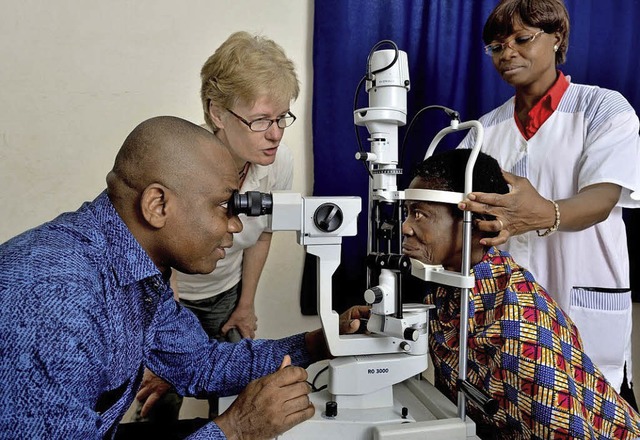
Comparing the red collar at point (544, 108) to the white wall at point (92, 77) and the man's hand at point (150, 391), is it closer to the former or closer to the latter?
the white wall at point (92, 77)

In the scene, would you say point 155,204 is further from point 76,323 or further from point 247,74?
point 247,74

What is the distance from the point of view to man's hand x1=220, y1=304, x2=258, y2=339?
6.23 ft

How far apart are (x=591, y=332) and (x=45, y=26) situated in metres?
2.15

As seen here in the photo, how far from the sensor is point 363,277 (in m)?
2.31

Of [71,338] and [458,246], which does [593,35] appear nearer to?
[458,246]

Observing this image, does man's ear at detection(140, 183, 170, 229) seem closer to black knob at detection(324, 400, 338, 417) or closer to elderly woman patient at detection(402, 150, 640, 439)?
black knob at detection(324, 400, 338, 417)

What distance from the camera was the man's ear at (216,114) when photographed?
62.2 inches

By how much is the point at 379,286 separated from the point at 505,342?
0.27 meters

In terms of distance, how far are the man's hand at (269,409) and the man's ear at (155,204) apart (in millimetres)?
331

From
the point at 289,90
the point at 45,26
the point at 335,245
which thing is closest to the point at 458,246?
the point at 335,245

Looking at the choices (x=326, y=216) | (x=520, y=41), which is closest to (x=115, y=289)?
(x=326, y=216)

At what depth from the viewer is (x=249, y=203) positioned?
0.96 meters

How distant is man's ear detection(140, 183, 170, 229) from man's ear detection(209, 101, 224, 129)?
0.70 m

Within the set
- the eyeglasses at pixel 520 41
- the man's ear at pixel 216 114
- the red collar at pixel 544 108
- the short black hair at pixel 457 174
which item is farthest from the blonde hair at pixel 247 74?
the red collar at pixel 544 108
